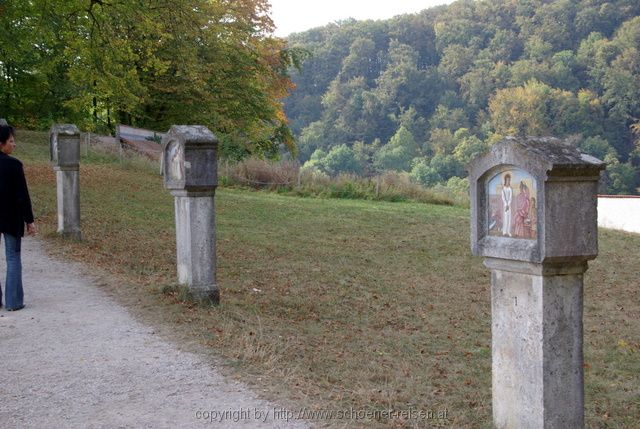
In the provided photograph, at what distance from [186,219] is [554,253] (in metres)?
5.02

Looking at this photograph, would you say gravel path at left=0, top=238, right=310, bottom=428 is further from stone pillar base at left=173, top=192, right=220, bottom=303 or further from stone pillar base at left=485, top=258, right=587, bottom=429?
stone pillar base at left=485, top=258, right=587, bottom=429

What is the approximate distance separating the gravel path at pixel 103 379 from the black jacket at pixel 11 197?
0.96 meters

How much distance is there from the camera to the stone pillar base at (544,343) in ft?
14.6

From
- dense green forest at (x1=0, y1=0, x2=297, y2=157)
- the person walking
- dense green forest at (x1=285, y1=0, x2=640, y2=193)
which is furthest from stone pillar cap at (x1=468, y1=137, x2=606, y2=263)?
dense green forest at (x1=285, y1=0, x2=640, y2=193)

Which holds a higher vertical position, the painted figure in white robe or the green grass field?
the painted figure in white robe

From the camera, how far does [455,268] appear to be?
1396cm

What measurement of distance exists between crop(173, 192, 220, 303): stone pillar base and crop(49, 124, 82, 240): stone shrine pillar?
15.1ft

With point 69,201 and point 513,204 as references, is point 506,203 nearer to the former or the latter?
point 513,204

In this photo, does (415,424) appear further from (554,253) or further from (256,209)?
(256,209)

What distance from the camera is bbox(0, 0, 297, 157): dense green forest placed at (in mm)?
17453

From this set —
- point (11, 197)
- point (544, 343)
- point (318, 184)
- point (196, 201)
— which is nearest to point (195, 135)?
Result: point (196, 201)

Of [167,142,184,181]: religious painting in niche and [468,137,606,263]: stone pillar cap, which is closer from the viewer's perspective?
[468,137,606,263]: stone pillar cap

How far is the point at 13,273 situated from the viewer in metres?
7.76

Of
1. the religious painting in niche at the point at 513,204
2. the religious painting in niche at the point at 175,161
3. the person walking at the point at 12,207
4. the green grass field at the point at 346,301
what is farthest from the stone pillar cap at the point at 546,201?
the person walking at the point at 12,207
